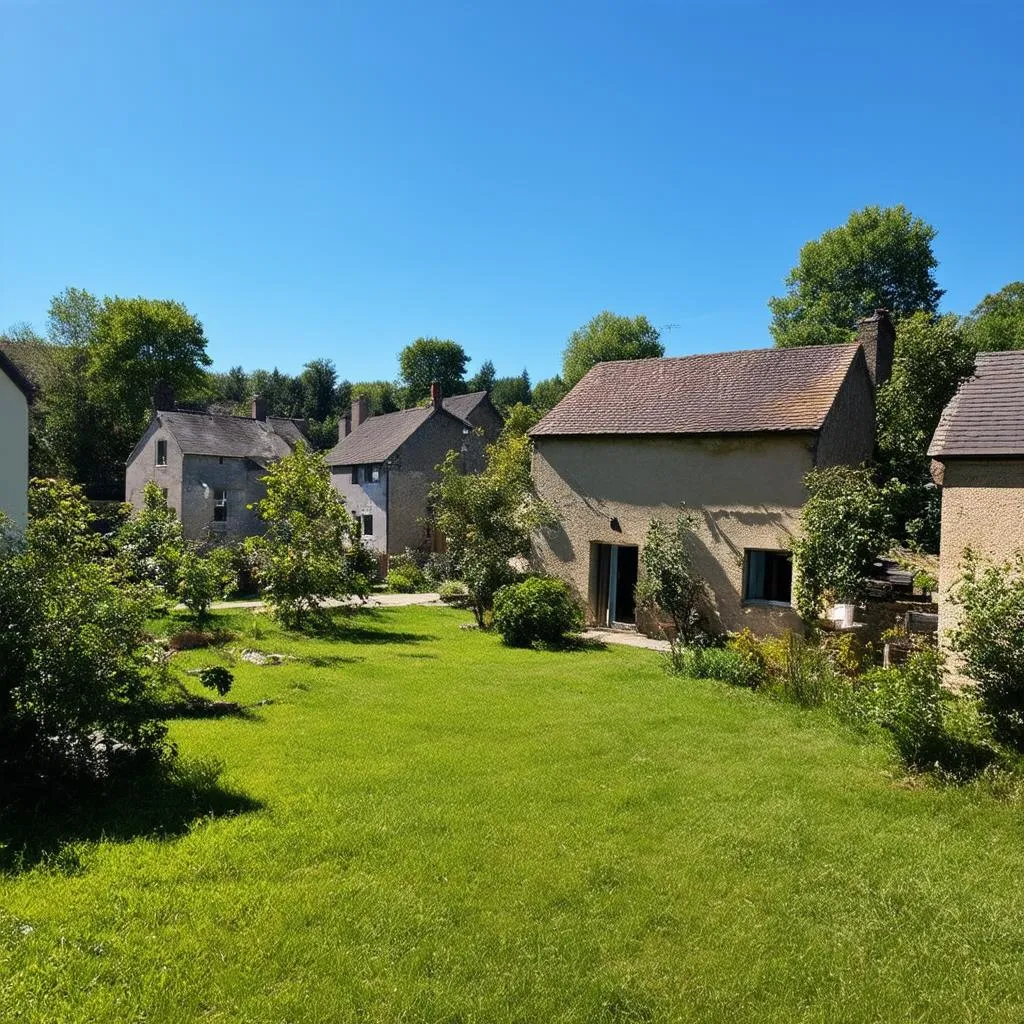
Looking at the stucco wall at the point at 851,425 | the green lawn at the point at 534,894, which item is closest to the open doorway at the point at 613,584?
the stucco wall at the point at 851,425

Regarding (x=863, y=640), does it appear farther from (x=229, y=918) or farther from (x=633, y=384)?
(x=229, y=918)

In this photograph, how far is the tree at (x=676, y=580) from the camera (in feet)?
58.8

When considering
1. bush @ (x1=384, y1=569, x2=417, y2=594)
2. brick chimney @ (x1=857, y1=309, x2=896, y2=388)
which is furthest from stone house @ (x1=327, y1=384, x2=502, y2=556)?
brick chimney @ (x1=857, y1=309, x2=896, y2=388)

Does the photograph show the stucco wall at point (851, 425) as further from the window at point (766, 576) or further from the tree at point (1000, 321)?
the tree at point (1000, 321)

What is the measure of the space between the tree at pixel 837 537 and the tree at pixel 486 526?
7.76m

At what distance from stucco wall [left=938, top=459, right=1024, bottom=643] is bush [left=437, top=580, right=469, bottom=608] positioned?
16.3 metres

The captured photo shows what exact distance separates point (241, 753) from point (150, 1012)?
5054 mm

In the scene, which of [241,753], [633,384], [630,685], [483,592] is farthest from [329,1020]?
[633,384]

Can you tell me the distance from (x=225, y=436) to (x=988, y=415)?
35486 mm

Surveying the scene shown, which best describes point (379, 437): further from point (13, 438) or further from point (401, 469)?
point (13, 438)

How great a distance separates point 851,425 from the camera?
1961 centimetres

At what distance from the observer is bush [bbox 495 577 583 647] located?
1872 cm

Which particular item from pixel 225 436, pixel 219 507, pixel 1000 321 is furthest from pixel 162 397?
pixel 1000 321

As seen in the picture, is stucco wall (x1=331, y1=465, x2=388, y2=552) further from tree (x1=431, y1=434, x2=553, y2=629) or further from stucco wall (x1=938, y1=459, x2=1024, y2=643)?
stucco wall (x1=938, y1=459, x2=1024, y2=643)
